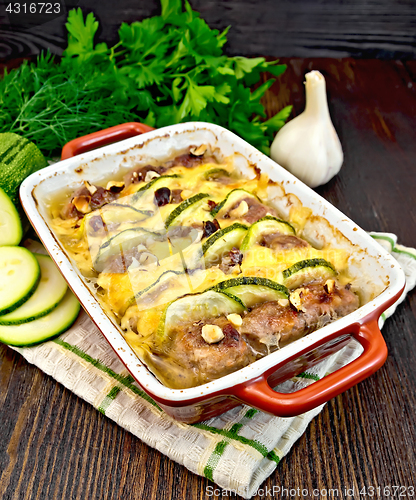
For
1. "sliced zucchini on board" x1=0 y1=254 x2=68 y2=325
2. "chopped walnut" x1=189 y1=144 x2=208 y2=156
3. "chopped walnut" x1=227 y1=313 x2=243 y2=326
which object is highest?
"chopped walnut" x1=189 y1=144 x2=208 y2=156

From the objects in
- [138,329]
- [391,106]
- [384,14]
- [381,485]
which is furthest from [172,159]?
[384,14]

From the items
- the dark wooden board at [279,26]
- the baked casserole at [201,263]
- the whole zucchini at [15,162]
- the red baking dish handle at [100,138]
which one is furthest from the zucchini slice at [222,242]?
the dark wooden board at [279,26]

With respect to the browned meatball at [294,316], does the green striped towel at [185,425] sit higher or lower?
lower

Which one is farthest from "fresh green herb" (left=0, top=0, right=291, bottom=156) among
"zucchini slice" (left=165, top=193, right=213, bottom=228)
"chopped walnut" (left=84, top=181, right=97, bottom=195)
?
"zucchini slice" (left=165, top=193, right=213, bottom=228)

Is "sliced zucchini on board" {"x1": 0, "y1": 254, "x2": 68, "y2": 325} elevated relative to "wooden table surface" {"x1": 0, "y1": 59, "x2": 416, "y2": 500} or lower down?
elevated

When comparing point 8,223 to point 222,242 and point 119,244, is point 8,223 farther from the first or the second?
point 222,242

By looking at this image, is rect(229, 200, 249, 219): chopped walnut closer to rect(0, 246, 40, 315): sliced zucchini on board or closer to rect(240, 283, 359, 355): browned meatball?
rect(240, 283, 359, 355): browned meatball

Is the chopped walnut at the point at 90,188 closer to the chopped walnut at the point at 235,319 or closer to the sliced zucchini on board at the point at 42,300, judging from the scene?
the sliced zucchini on board at the point at 42,300

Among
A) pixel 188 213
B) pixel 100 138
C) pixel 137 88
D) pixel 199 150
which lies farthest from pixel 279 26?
pixel 188 213
